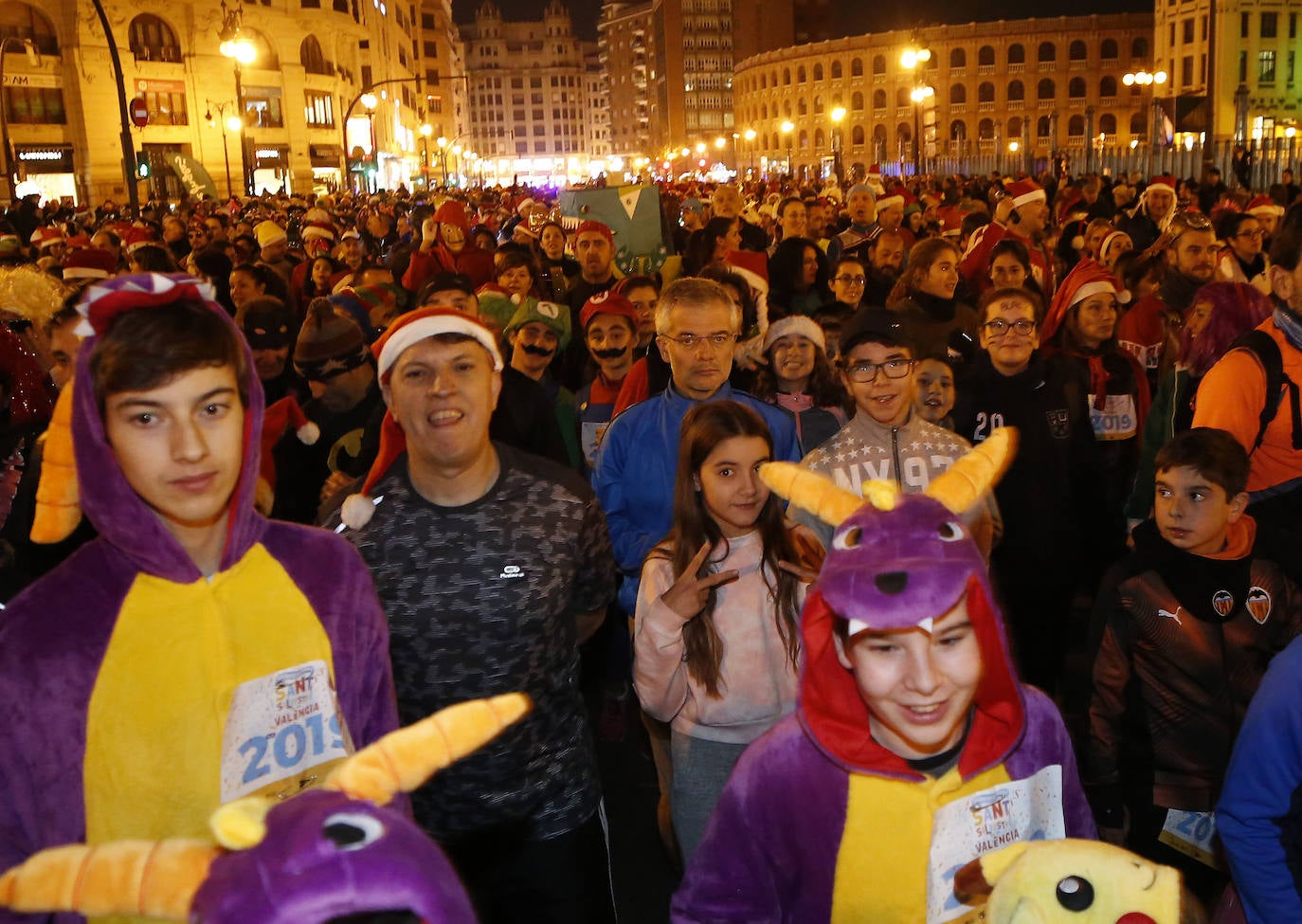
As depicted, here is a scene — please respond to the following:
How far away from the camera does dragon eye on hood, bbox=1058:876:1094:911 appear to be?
1.81m

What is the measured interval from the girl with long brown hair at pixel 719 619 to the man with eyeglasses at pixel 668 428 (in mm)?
813

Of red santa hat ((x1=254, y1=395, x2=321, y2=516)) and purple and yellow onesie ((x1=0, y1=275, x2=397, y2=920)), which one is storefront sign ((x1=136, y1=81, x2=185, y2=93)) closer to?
Answer: red santa hat ((x1=254, y1=395, x2=321, y2=516))

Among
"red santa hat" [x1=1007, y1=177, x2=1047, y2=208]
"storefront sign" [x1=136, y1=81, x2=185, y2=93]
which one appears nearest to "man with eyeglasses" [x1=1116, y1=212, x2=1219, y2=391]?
"red santa hat" [x1=1007, y1=177, x2=1047, y2=208]

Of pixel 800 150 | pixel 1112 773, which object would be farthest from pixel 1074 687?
pixel 800 150

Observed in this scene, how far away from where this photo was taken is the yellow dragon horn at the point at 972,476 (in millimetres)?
2184

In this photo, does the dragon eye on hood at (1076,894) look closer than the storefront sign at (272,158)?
Yes

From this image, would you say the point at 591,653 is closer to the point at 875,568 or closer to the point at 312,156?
the point at 875,568

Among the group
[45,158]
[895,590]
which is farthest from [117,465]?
[45,158]

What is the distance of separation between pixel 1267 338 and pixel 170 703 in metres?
3.65

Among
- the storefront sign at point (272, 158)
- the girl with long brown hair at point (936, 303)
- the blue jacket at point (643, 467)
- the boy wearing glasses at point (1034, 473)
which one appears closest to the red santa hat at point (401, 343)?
the blue jacket at point (643, 467)

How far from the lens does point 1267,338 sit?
13.1ft

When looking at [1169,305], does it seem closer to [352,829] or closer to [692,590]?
[692,590]

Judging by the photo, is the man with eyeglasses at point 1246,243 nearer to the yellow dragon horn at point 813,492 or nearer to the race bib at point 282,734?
the yellow dragon horn at point 813,492

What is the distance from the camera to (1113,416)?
20.6 ft
